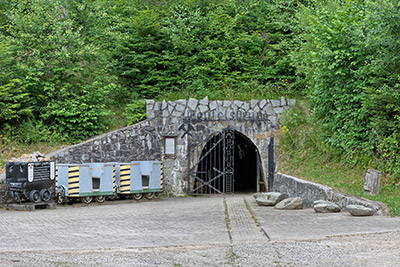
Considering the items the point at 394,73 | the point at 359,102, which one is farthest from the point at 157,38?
the point at 394,73

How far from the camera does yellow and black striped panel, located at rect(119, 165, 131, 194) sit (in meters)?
15.1

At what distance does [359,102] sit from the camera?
1310 centimetres

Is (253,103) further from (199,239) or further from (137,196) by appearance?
(199,239)

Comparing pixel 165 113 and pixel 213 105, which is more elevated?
pixel 213 105

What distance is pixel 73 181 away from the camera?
45.6 feet

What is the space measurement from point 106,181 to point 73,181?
103cm

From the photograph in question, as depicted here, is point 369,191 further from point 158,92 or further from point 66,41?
point 66,41

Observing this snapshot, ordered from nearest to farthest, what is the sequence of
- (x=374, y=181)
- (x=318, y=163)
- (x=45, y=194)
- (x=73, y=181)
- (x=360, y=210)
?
(x=360, y=210) < (x=374, y=181) < (x=45, y=194) < (x=73, y=181) < (x=318, y=163)

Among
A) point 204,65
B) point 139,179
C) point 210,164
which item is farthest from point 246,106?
point 139,179

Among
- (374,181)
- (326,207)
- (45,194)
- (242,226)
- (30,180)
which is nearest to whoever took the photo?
(242,226)

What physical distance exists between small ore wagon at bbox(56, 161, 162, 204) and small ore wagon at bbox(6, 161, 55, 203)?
58cm

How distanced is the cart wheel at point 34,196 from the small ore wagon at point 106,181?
2.44ft

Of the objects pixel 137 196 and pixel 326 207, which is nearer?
pixel 326 207

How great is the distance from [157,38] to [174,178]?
5865 mm
